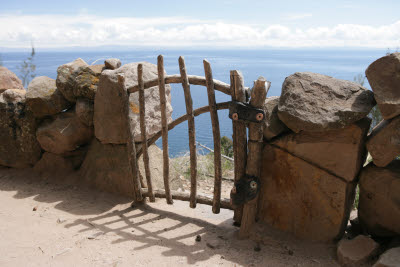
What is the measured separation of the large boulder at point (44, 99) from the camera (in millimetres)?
4617

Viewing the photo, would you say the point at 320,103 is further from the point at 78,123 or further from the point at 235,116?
the point at 78,123

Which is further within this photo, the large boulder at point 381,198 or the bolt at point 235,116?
the bolt at point 235,116

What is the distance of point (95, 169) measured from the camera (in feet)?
15.2

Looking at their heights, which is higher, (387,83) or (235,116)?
(387,83)

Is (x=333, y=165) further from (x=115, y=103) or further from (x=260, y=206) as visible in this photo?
(x=115, y=103)

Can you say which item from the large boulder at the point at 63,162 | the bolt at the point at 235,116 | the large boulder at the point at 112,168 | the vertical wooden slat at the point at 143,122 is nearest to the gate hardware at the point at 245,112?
the bolt at the point at 235,116

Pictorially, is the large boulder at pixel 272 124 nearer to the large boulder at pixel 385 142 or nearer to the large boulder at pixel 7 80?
the large boulder at pixel 385 142

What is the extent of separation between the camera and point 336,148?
2.99m

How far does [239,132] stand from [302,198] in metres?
0.90

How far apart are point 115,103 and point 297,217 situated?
258cm

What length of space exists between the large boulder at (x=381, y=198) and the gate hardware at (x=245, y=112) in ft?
3.62

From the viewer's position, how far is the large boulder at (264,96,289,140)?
3199mm

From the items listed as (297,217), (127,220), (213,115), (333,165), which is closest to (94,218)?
(127,220)

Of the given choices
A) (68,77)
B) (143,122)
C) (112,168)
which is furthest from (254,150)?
(68,77)
